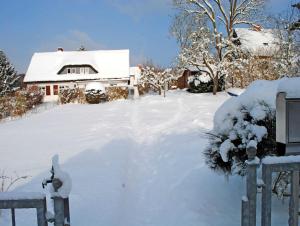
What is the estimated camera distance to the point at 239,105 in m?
4.44

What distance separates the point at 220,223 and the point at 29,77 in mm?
43149

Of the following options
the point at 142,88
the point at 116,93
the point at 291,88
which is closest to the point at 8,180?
Answer: the point at 291,88

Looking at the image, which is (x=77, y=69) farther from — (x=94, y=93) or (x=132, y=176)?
(x=132, y=176)

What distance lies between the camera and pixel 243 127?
4.29 m

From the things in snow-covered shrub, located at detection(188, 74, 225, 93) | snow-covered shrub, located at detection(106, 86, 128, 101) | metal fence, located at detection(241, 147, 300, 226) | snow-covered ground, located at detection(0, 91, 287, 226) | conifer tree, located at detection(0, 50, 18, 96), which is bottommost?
snow-covered ground, located at detection(0, 91, 287, 226)

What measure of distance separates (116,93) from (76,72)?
18.2 meters

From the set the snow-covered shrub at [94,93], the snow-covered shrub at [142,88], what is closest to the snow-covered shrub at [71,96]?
the snow-covered shrub at [94,93]

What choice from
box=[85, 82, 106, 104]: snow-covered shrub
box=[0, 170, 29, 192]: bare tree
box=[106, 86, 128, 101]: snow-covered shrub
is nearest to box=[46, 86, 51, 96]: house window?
box=[106, 86, 128, 101]: snow-covered shrub

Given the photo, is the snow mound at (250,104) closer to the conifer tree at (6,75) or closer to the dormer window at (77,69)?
the conifer tree at (6,75)

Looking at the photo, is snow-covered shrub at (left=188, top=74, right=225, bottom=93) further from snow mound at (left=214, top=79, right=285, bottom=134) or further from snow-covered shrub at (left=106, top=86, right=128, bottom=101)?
snow mound at (left=214, top=79, right=285, bottom=134)

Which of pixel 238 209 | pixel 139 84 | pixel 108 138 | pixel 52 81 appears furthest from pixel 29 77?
pixel 238 209

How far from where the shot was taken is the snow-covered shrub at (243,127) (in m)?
4.17

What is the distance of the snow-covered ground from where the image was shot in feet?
14.5

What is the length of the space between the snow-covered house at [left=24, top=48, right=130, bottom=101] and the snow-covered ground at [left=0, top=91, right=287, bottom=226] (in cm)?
3211
